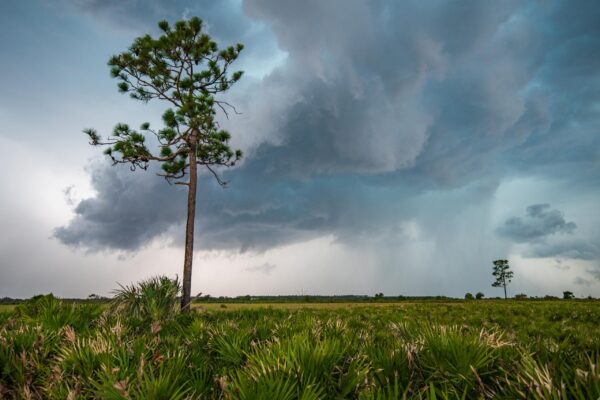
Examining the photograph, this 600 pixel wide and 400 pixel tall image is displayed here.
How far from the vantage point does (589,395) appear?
161cm

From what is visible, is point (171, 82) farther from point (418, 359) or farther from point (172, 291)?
point (418, 359)

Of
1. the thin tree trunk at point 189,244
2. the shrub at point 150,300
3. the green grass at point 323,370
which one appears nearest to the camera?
the green grass at point 323,370

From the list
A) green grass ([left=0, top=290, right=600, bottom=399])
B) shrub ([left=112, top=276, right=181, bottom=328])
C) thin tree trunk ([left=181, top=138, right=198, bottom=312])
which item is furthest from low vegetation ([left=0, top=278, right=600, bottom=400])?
thin tree trunk ([left=181, top=138, right=198, bottom=312])

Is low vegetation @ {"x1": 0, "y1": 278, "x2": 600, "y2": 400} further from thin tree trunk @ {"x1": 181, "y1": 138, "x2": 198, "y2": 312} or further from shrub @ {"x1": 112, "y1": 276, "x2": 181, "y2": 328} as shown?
thin tree trunk @ {"x1": 181, "y1": 138, "x2": 198, "y2": 312}

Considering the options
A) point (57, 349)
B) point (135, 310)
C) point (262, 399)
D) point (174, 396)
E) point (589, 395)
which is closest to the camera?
point (589, 395)

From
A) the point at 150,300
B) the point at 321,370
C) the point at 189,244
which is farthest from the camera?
the point at 189,244

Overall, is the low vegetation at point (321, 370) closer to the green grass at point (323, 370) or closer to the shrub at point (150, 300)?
the green grass at point (323, 370)

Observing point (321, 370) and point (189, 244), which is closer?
point (321, 370)

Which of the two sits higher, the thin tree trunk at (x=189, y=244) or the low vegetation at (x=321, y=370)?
the thin tree trunk at (x=189, y=244)

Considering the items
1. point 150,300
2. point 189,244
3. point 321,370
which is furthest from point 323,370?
point 189,244

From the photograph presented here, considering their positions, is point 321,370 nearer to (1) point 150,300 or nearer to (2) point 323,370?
(2) point 323,370

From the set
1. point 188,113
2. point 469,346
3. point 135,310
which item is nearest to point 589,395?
point 469,346

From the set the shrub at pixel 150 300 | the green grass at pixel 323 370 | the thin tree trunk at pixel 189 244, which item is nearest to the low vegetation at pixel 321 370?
the green grass at pixel 323 370

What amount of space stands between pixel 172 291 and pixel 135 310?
1.64m
